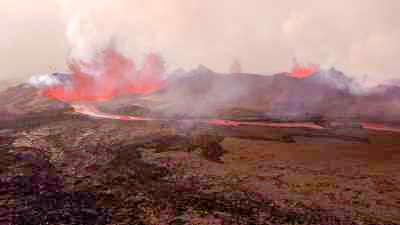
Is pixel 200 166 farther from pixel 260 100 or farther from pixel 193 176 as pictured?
pixel 260 100

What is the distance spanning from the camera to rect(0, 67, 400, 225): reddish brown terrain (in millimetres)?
46719

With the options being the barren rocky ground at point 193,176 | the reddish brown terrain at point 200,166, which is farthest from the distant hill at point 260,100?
the barren rocky ground at point 193,176

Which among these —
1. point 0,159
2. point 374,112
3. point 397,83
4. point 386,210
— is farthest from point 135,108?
point 397,83

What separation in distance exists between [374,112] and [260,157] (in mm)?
83147

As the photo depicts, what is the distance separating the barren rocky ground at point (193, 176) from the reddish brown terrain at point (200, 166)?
0.20 m

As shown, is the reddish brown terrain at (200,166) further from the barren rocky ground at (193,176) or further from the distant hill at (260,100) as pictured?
the distant hill at (260,100)

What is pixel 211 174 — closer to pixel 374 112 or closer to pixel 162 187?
pixel 162 187

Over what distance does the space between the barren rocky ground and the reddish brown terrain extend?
0.20m

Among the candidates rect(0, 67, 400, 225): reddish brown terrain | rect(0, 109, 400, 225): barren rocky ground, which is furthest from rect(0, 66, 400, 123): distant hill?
rect(0, 109, 400, 225): barren rocky ground

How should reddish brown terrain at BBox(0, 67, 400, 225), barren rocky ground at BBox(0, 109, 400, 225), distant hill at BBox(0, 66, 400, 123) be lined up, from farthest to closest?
distant hill at BBox(0, 66, 400, 123) < reddish brown terrain at BBox(0, 67, 400, 225) < barren rocky ground at BBox(0, 109, 400, 225)

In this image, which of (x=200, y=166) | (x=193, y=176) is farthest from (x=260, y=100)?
(x=193, y=176)

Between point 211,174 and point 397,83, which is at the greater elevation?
point 397,83

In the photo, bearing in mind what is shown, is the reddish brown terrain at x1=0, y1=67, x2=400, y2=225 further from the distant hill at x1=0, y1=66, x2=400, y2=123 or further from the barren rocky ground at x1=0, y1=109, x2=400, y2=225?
the distant hill at x1=0, y1=66, x2=400, y2=123

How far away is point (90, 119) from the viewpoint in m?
115
